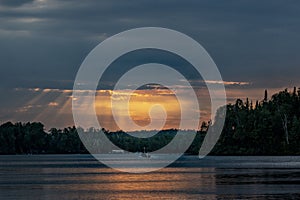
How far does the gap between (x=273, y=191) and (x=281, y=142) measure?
11149cm

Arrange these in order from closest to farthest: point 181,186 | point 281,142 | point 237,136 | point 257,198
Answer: point 257,198
point 181,186
point 281,142
point 237,136

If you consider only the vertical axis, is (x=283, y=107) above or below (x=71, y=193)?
above

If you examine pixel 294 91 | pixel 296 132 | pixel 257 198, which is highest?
pixel 294 91

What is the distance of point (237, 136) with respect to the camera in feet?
647

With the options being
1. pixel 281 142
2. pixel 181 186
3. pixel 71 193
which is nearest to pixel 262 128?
pixel 281 142

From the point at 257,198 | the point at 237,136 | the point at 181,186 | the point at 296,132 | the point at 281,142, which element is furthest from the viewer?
the point at 237,136

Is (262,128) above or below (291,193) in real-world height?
above

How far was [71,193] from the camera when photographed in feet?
225

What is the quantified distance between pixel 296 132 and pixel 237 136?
109 feet

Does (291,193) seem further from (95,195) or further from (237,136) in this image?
(237,136)

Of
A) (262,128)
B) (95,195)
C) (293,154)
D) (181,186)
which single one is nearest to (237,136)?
(262,128)

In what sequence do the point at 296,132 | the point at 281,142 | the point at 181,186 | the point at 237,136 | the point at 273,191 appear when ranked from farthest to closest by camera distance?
the point at 237,136 < the point at 281,142 < the point at 296,132 < the point at 181,186 < the point at 273,191

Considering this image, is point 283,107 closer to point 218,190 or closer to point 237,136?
point 237,136

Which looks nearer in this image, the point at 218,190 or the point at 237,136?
the point at 218,190
